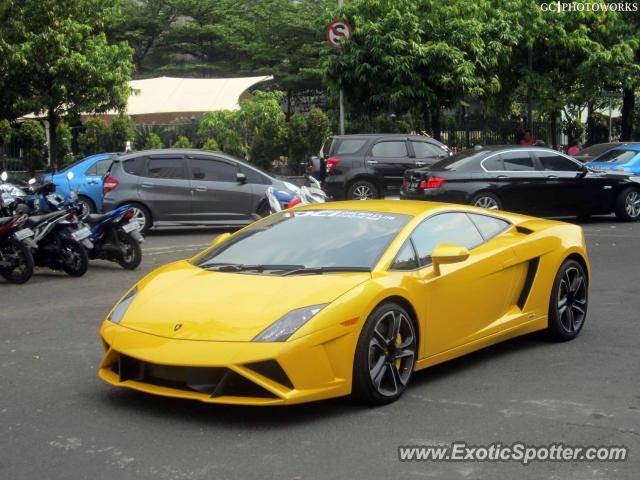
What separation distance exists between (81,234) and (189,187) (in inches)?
213

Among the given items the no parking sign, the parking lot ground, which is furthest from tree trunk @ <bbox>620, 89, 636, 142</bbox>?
the parking lot ground

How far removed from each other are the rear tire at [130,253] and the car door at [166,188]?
4523 millimetres

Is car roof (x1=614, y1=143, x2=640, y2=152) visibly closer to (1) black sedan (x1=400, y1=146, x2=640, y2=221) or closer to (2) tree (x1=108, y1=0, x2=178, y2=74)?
(1) black sedan (x1=400, y1=146, x2=640, y2=221)

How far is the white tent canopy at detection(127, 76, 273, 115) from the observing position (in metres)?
35.9

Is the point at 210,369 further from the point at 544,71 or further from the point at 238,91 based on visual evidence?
the point at 238,91

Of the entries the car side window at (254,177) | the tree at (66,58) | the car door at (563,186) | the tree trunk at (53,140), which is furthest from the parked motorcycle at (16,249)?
the tree trunk at (53,140)

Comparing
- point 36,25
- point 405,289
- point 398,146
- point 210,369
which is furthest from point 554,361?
point 36,25

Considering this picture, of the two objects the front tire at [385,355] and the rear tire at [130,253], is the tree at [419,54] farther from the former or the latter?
the front tire at [385,355]

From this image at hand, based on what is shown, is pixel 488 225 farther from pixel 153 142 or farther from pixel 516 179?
pixel 153 142

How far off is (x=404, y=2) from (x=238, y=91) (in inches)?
518

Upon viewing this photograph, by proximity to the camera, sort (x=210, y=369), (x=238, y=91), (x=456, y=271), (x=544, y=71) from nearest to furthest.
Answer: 1. (x=210, y=369)
2. (x=456, y=271)
3. (x=544, y=71)
4. (x=238, y=91)

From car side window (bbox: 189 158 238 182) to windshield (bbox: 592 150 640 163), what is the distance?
816cm

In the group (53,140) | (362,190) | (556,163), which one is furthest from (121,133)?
(556,163)

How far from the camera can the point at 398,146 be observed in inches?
836
